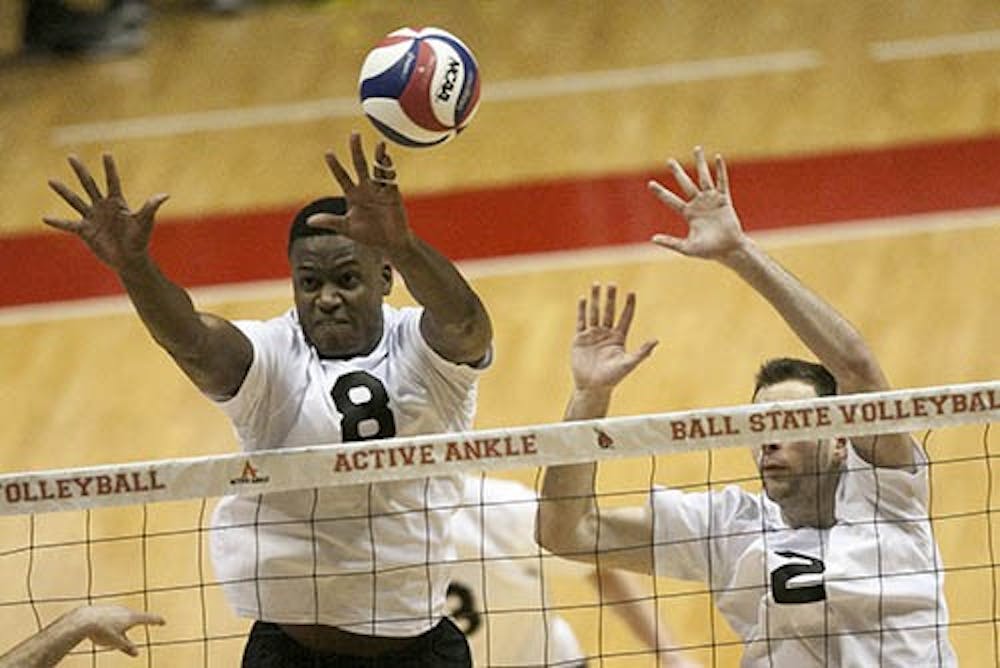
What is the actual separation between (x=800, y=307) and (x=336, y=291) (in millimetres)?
1330

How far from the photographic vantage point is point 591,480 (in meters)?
5.68

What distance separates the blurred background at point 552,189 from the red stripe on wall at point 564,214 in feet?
0.08

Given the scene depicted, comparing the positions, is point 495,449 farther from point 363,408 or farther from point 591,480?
point 363,408

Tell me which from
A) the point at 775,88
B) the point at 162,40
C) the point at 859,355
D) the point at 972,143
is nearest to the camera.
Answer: the point at 859,355

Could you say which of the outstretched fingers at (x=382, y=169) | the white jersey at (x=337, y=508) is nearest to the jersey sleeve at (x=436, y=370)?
the white jersey at (x=337, y=508)

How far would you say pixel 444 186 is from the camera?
1326 centimetres

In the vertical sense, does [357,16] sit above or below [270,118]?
above

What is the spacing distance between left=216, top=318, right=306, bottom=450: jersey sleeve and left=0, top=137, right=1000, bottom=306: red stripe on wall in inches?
246

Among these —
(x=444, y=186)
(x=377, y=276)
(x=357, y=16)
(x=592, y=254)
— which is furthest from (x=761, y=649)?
(x=357, y=16)

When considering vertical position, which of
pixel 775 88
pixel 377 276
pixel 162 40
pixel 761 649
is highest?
pixel 162 40

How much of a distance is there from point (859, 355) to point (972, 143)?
25.9 ft

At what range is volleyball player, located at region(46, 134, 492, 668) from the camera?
226 inches

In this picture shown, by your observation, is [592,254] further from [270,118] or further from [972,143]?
[270,118]

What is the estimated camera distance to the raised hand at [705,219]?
5668mm
